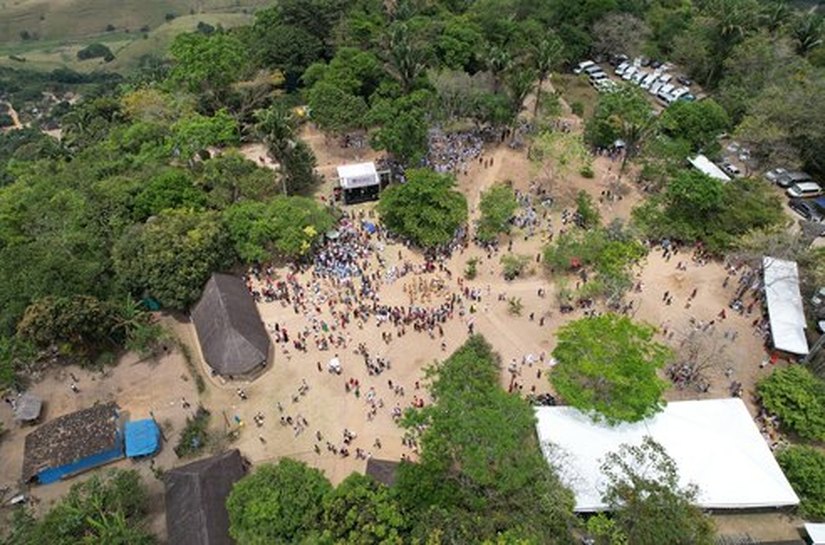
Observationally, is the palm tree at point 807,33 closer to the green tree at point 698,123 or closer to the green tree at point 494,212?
the green tree at point 698,123

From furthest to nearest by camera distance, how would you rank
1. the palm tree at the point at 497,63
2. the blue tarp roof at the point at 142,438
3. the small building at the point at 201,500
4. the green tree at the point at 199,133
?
the palm tree at the point at 497,63
the green tree at the point at 199,133
the blue tarp roof at the point at 142,438
the small building at the point at 201,500

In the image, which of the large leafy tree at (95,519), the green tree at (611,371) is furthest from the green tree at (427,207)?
the large leafy tree at (95,519)

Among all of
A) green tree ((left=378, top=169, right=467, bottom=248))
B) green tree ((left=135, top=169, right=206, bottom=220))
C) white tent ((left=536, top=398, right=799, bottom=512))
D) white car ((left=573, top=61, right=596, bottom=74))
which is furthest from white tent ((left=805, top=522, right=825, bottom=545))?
white car ((left=573, top=61, right=596, bottom=74))

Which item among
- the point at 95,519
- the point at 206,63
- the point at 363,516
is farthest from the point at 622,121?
the point at 95,519

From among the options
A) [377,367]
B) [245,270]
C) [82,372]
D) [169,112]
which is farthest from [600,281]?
[169,112]

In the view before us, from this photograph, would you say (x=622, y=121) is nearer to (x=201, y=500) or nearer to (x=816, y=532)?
(x=816, y=532)

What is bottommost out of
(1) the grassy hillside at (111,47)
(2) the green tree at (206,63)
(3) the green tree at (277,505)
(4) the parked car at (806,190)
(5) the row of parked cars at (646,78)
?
(1) the grassy hillside at (111,47)

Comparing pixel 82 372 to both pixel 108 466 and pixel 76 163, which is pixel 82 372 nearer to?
pixel 108 466
